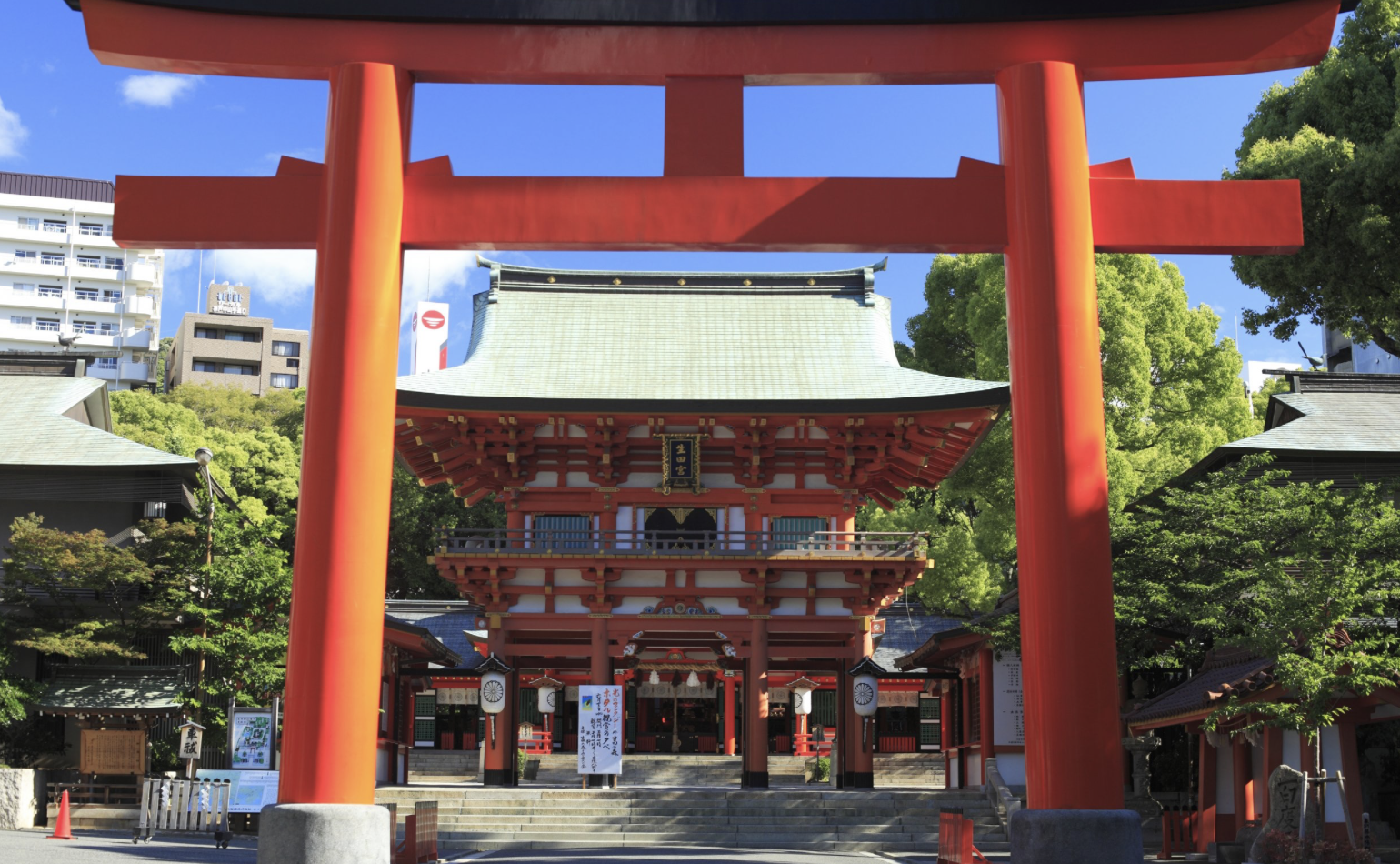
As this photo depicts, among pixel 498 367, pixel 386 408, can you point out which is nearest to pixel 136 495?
pixel 498 367

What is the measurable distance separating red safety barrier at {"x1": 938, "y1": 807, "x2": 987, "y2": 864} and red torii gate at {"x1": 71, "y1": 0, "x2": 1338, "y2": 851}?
326cm

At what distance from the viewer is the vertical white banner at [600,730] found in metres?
20.9

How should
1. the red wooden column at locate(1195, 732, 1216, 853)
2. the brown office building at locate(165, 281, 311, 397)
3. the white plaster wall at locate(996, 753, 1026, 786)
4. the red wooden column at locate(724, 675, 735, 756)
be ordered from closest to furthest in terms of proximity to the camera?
the red wooden column at locate(1195, 732, 1216, 853) < the white plaster wall at locate(996, 753, 1026, 786) < the red wooden column at locate(724, 675, 735, 756) < the brown office building at locate(165, 281, 311, 397)

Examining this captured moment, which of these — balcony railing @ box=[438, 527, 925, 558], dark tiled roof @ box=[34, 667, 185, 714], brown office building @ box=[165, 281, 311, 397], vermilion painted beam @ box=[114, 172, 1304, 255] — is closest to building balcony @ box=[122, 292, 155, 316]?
brown office building @ box=[165, 281, 311, 397]

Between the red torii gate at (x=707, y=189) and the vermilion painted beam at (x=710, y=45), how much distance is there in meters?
0.02

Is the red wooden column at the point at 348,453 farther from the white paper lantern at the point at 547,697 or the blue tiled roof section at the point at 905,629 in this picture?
the blue tiled roof section at the point at 905,629

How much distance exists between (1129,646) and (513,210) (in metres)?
13.0

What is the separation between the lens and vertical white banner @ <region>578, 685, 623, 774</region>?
68.5 feet

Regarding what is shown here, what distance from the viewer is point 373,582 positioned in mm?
9234

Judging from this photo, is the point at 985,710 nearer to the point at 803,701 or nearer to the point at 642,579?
the point at 803,701

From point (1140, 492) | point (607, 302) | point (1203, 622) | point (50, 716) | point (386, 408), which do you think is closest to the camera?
point (386, 408)

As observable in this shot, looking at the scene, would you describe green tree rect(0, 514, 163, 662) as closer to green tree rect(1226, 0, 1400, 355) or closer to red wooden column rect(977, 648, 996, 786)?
red wooden column rect(977, 648, 996, 786)

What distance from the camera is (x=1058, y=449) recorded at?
9.23 meters

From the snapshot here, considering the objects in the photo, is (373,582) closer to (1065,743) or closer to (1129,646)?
(1065,743)
